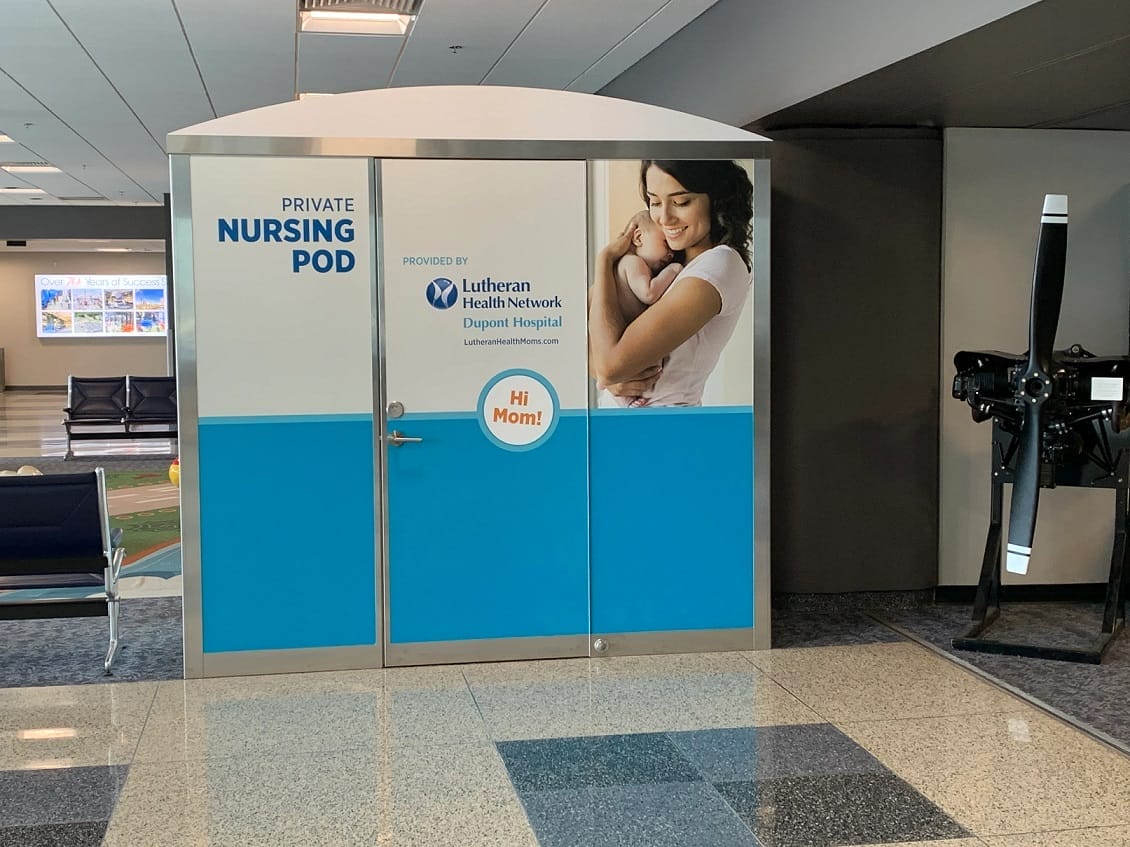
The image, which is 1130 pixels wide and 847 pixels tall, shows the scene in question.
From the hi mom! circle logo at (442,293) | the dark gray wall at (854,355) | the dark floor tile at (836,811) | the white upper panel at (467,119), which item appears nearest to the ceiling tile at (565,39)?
the dark gray wall at (854,355)

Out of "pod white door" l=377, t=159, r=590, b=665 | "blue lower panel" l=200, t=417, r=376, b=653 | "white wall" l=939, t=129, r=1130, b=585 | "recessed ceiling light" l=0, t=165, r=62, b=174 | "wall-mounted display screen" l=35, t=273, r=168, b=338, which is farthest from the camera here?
"wall-mounted display screen" l=35, t=273, r=168, b=338

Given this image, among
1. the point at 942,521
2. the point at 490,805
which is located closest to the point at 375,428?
the point at 490,805

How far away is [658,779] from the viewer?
3.95 meters

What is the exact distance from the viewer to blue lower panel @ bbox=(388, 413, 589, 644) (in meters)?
5.35

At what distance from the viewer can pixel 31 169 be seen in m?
15.3

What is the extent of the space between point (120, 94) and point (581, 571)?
6.45 m

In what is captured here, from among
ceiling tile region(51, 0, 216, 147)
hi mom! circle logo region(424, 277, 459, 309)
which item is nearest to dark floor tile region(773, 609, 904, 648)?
hi mom! circle logo region(424, 277, 459, 309)

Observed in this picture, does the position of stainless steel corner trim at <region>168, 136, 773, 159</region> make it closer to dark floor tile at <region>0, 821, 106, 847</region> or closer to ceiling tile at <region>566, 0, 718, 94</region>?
ceiling tile at <region>566, 0, 718, 94</region>

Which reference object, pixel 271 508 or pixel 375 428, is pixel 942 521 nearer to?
pixel 375 428

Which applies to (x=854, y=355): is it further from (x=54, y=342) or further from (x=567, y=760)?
A: (x=54, y=342)

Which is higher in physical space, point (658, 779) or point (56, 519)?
point (56, 519)

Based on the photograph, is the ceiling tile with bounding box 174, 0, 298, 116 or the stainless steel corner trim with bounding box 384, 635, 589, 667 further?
the ceiling tile with bounding box 174, 0, 298, 116

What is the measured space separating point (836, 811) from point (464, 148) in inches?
123

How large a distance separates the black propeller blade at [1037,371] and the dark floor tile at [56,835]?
12.5 feet
